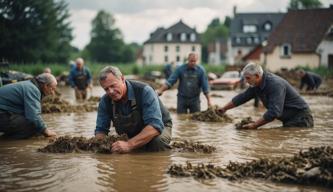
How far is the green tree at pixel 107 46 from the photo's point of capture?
98.4 meters

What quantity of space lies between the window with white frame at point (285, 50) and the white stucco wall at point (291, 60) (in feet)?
1.14

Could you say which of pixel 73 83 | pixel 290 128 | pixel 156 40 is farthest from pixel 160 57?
pixel 290 128

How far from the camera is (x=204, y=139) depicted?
30.1ft

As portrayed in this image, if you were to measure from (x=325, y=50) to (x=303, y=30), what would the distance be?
361 cm

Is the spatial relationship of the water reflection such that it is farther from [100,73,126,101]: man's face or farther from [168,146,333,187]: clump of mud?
[100,73,126,101]: man's face

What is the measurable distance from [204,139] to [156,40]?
92.4 meters

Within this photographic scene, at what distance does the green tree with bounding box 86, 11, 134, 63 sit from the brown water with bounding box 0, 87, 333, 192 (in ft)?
290

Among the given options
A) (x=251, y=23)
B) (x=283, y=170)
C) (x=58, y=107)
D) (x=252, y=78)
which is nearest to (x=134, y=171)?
(x=283, y=170)

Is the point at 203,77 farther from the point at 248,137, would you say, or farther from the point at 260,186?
the point at 260,186

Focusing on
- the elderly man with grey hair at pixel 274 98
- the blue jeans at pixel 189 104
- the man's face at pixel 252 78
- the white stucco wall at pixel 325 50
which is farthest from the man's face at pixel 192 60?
the white stucco wall at pixel 325 50

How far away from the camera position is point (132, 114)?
707 centimetres

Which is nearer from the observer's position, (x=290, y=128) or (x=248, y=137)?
(x=248, y=137)

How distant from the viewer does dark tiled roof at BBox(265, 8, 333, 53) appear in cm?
5278

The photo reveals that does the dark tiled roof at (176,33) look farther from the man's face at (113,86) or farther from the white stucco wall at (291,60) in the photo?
the man's face at (113,86)
